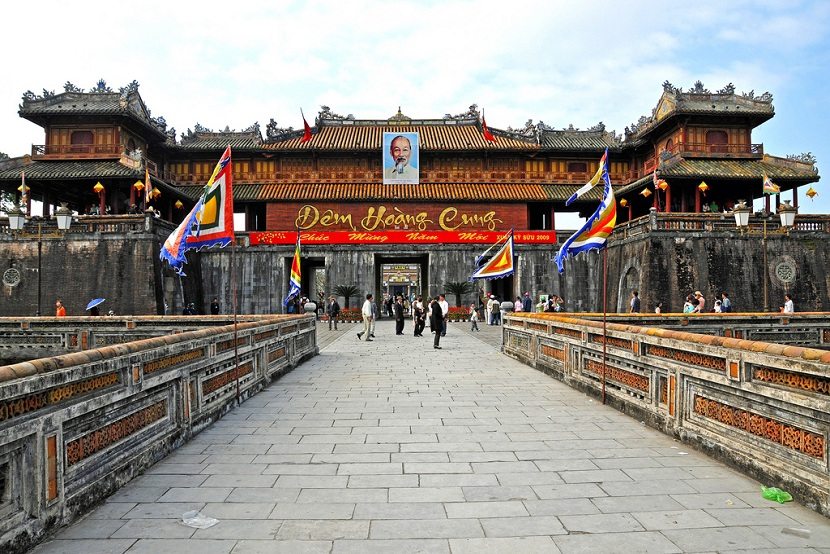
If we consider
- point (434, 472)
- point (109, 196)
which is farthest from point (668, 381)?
point (109, 196)

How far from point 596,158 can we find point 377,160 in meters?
13.5

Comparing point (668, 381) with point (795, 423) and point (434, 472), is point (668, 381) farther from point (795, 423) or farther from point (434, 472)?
point (434, 472)

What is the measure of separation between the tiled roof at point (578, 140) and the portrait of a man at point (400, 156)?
7928 millimetres

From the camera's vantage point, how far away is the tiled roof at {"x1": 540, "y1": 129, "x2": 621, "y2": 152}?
33406 millimetres

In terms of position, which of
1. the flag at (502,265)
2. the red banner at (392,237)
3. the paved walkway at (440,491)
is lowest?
the paved walkway at (440,491)

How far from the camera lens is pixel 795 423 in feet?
13.0

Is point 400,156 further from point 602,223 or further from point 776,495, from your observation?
point 776,495

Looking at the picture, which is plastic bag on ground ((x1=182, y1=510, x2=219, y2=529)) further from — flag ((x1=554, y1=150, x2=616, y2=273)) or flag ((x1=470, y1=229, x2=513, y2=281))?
flag ((x1=470, y1=229, x2=513, y2=281))

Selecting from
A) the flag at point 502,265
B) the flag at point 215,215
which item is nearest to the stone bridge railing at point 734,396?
the flag at point 215,215

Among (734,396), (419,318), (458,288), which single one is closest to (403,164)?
(458,288)

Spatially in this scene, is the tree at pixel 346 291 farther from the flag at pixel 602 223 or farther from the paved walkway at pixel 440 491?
the paved walkway at pixel 440 491

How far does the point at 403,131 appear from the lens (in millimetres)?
35688

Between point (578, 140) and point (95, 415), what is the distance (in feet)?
114

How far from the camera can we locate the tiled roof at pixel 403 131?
108 feet
